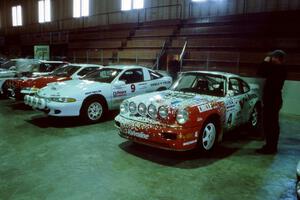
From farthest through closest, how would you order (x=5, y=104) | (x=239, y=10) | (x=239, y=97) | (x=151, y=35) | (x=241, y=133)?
(x=151, y=35) → (x=239, y=10) → (x=5, y=104) → (x=241, y=133) → (x=239, y=97)

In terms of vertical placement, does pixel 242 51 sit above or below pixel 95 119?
above

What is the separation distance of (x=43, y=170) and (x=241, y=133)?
4349 millimetres

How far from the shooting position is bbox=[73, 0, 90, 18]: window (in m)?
23.2

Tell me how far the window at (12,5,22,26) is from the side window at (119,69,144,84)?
89.1 feet

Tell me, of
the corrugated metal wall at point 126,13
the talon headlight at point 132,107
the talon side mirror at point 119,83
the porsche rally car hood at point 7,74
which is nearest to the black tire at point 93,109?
the talon side mirror at point 119,83

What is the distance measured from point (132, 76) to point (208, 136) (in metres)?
3.47

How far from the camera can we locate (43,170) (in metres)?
4.38

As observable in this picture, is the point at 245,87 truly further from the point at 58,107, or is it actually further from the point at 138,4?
the point at 138,4

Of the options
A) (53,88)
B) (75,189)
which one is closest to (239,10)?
(53,88)

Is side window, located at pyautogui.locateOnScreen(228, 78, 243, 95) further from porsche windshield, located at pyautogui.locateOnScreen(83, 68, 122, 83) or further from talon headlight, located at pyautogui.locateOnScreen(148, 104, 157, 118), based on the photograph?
porsche windshield, located at pyautogui.locateOnScreen(83, 68, 122, 83)

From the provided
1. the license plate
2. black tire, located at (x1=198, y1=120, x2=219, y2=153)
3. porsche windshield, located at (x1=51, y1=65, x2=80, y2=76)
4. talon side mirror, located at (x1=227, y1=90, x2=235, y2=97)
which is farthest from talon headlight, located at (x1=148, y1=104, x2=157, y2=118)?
porsche windshield, located at (x1=51, y1=65, x2=80, y2=76)

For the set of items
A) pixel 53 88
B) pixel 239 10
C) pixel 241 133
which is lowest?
pixel 241 133

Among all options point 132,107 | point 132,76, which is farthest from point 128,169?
point 132,76

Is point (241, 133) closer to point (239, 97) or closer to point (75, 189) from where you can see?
point (239, 97)
